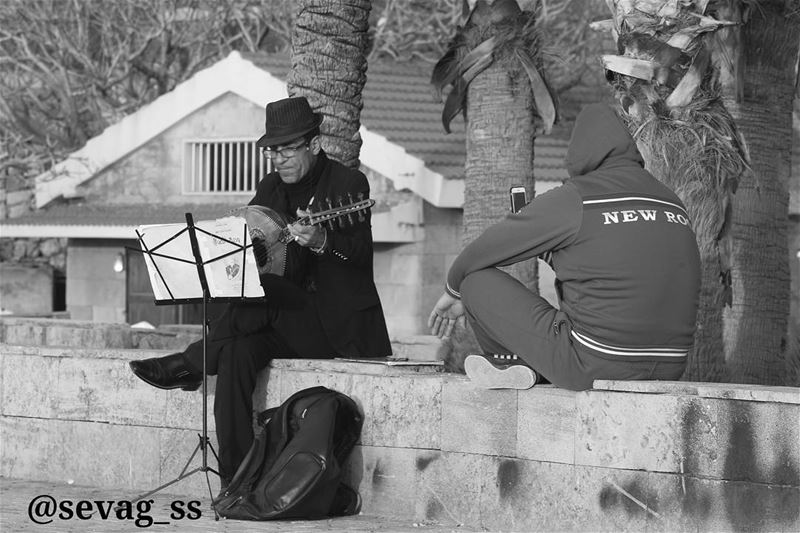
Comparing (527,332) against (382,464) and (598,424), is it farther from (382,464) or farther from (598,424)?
(382,464)

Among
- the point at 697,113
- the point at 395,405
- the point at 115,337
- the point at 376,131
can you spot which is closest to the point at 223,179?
the point at 376,131

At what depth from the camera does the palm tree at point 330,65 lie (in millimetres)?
10125

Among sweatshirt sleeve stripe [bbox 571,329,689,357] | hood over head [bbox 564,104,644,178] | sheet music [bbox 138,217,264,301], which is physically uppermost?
hood over head [bbox 564,104,644,178]

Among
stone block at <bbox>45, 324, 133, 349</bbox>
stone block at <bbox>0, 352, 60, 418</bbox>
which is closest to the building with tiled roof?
stone block at <bbox>45, 324, 133, 349</bbox>

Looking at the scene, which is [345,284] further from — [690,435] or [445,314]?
[690,435]

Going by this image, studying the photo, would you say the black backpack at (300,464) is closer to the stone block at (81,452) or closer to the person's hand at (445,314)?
the person's hand at (445,314)

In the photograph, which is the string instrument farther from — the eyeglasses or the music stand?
the eyeglasses

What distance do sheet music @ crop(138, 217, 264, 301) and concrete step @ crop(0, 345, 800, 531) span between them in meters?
0.69

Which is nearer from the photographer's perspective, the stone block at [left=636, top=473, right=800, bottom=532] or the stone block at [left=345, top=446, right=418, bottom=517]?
the stone block at [left=636, top=473, right=800, bottom=532]

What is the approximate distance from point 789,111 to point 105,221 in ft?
45.2

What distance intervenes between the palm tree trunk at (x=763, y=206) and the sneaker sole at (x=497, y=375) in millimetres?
3568

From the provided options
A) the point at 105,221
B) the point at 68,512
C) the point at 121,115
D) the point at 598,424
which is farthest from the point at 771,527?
the point at 121,115

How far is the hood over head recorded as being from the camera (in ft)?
21.7

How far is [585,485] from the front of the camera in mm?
6570
